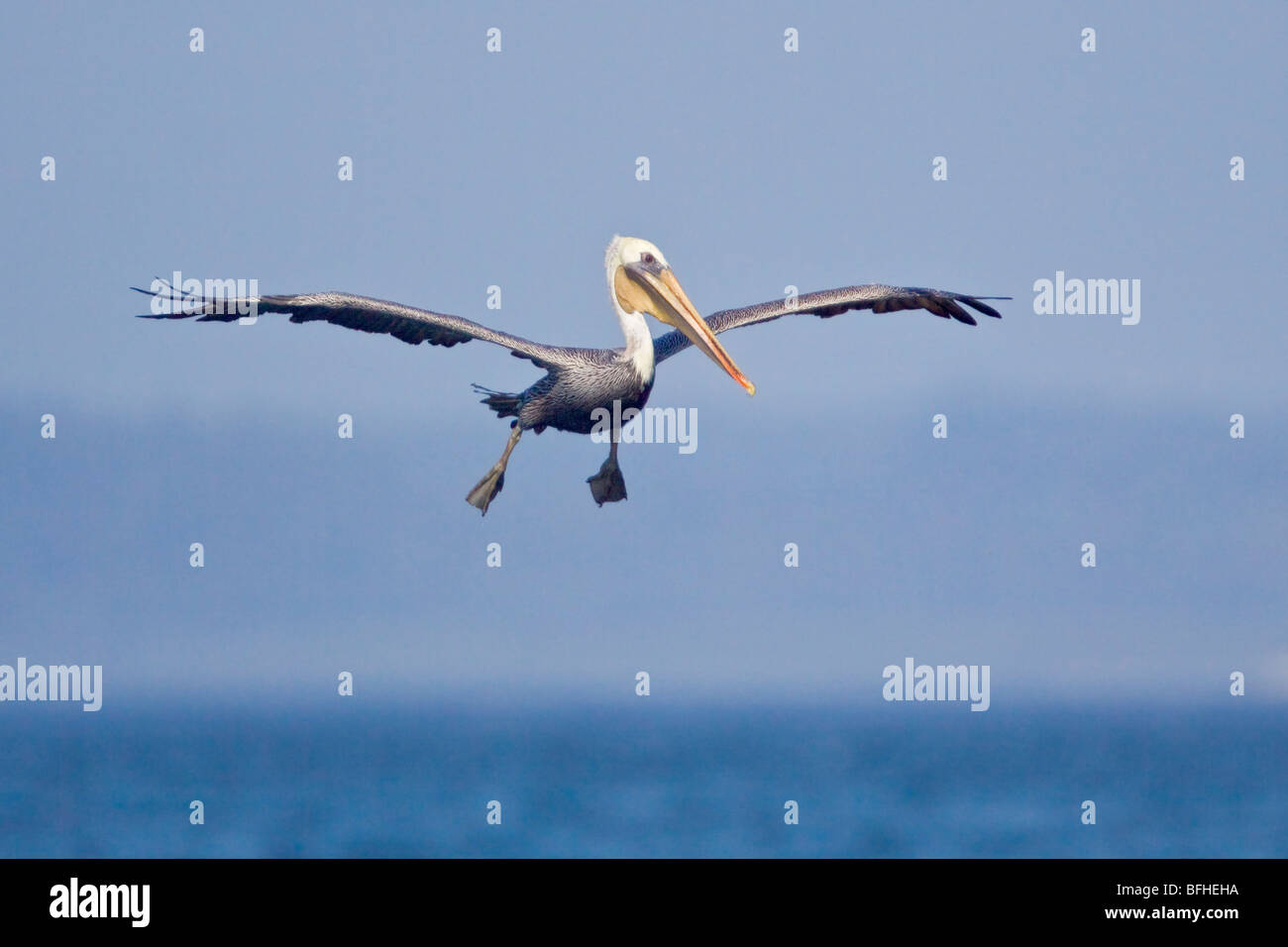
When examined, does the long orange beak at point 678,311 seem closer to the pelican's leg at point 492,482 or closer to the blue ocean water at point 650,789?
the pelican's leg at point 492,482

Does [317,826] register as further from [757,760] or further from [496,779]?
[757,760]

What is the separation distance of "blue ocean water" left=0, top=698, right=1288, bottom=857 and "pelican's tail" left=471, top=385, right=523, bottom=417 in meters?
40.8

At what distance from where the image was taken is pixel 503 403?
18.4 m

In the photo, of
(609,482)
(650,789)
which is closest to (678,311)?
(609,482)

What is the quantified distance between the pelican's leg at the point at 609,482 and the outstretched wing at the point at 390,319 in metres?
1.17

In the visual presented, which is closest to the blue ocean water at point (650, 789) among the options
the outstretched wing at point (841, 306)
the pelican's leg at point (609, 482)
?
the outstretched wing at point (841, 306)

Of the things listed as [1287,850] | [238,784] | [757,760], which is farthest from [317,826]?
[757,760]

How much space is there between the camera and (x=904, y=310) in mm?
20188

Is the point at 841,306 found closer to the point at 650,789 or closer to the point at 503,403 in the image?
the point at 503,403

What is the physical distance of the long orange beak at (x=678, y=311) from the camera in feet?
61.0

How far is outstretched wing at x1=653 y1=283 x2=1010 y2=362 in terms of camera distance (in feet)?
63.3
